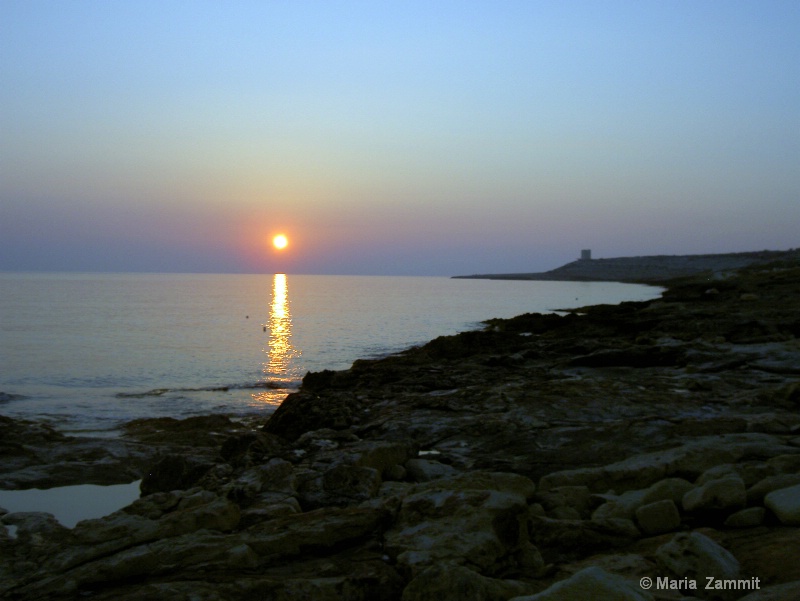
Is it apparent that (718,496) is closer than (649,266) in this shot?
Yes

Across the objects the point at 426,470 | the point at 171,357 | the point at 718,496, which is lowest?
the point at 171,357

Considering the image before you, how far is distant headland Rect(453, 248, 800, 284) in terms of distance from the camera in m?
116

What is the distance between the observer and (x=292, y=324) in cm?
4012

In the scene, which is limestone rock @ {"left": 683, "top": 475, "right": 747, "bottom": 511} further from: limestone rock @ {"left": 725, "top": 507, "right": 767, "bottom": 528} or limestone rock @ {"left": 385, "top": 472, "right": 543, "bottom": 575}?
limestone rock @ {"left": 385, "top": 472, "right": 543, "bottom": 575}

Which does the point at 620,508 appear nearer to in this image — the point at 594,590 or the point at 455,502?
the point at 455,502

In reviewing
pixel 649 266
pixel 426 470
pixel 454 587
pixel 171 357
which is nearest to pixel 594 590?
pixel 454 587

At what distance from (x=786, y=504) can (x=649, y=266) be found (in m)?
154

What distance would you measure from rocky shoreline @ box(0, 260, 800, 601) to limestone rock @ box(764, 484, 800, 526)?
1 cm

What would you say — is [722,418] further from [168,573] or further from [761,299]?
[761,299]

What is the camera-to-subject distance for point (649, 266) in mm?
148750

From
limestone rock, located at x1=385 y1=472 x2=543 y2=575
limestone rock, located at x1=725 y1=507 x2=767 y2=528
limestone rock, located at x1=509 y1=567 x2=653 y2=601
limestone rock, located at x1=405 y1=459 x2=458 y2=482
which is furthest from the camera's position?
limestone rock, located at x1=405 y1=459 x2=458 y2=482

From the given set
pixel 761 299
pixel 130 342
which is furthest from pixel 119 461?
pixel 761 299

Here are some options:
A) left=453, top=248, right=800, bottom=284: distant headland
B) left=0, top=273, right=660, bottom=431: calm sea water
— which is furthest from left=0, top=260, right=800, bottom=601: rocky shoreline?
left=453, top=248, right=800, bottom=284: distant headland

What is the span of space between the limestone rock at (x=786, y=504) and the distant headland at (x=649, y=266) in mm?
108397
